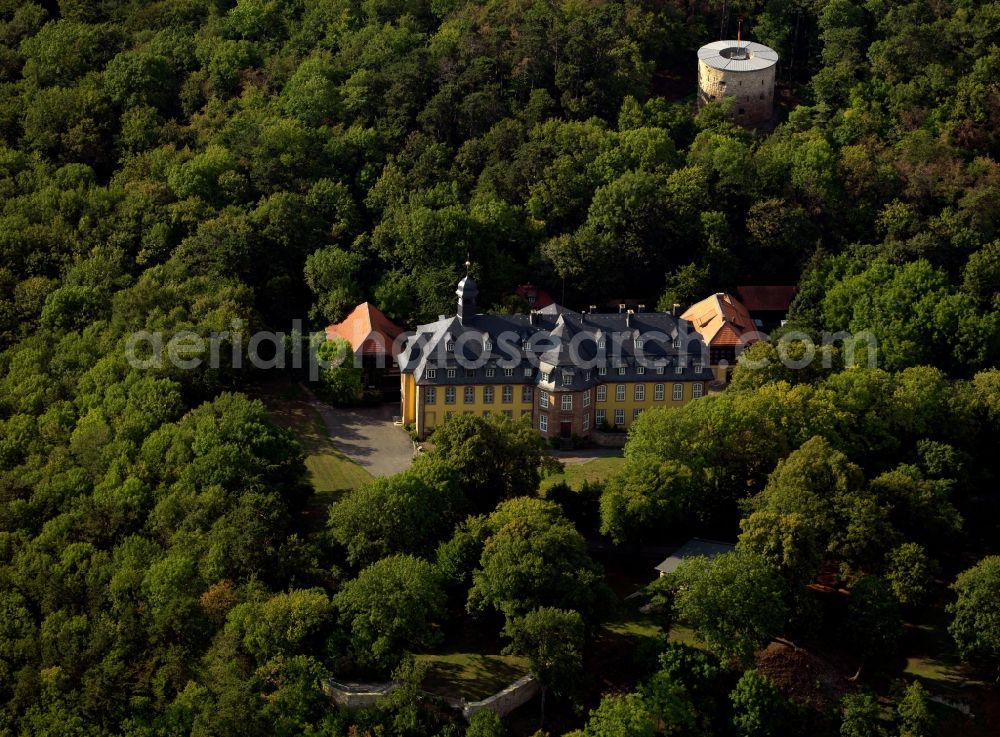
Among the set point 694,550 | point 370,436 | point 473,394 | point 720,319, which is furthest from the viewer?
point 720,319

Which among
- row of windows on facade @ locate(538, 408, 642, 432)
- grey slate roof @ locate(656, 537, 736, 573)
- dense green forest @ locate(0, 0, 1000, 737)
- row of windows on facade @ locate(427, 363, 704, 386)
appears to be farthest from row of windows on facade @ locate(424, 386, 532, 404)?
grey slate roof @ locate(656, 537, 736, 573)

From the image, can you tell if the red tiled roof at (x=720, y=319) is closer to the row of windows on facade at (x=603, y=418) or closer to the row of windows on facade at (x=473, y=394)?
the row of windows on facade at (x=603, y=418)

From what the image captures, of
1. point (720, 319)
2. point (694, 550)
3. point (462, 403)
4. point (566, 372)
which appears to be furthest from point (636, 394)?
point (694, 550)

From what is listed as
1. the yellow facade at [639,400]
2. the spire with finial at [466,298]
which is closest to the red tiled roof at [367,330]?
the spire with finial at [466,298]

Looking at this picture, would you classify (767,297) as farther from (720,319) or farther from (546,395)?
(546,395)

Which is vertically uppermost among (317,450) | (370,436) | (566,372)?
(566,372)

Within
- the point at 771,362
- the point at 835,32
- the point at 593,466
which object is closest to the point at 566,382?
the point at 593,466
